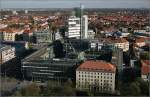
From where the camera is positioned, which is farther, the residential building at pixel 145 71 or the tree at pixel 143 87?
the residential building at pixel 145 71

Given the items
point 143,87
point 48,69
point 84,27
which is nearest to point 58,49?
point 84,27

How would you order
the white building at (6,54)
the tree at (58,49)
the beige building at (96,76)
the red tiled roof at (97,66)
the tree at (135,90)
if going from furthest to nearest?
the tree at (58,49)
the white building at (6,54)
the red tiled roof at (97,66)
the beige building at (96,76)
the tree at (135,90)

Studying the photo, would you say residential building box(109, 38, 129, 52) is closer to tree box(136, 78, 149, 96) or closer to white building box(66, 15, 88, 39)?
white building box(66, 15, 88, 39)

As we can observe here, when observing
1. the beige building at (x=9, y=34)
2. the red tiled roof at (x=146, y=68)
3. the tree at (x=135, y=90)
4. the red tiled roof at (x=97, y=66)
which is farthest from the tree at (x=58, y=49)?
the tree at (x=135, y=90)

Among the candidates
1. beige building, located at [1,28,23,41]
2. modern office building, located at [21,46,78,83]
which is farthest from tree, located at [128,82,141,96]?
beige building, located at [1,28,23,41]

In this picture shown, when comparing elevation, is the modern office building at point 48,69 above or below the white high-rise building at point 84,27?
below

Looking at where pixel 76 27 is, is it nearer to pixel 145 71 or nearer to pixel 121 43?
pixel 121 43

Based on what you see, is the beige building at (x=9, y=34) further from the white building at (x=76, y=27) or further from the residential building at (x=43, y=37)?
the white building at (x=76, y=27)

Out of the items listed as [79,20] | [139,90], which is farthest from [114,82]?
[79,20]

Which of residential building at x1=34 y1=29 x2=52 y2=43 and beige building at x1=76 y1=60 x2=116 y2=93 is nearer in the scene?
beige building at x1=76 y1=60 x2=116 y2=93
